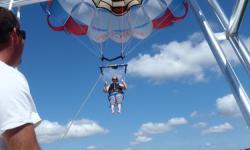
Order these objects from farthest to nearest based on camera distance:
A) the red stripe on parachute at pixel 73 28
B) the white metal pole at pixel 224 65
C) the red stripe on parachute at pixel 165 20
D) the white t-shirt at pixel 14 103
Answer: the red stripe on parachute at pixel 165 20 < the red stripe on parachute at pixel 73 28 < the white metal pole at pixel 224 65 < the white t-shirt at pixel 14 103

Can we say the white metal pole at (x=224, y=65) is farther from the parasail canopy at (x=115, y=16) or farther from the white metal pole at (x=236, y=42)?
the parasail canopy at (x=115, y=16)

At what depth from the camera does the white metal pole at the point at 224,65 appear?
5.81 meters

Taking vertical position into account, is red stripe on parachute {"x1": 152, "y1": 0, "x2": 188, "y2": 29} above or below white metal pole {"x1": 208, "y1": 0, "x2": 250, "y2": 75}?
above

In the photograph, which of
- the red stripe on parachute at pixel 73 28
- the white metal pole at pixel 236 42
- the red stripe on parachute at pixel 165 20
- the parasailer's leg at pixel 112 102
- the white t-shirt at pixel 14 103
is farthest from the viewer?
the parasailer's leg at pixel 112 102

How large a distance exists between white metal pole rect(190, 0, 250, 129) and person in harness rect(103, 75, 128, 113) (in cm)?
608

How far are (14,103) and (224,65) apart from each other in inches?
213

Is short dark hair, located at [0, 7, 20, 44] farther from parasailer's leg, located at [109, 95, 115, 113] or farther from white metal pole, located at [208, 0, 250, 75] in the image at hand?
parasailer's leg, located at [109, 95, 115, 113]

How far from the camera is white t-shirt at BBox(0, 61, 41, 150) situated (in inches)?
59.4

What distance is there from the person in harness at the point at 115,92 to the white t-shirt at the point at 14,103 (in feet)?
38.3

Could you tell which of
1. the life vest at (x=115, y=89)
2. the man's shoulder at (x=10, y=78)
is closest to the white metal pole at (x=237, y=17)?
the man's shoulder at (x=10, y=78)

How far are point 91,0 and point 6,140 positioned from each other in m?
10.0

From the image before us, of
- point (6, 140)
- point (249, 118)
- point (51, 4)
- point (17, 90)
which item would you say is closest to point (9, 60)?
point (17, 90)

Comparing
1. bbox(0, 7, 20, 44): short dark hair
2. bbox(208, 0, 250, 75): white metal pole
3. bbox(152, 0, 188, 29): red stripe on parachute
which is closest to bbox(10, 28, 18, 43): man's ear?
bbox(0, 7, 20, 44): short dark hair

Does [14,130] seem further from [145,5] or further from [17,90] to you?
[145,5]
